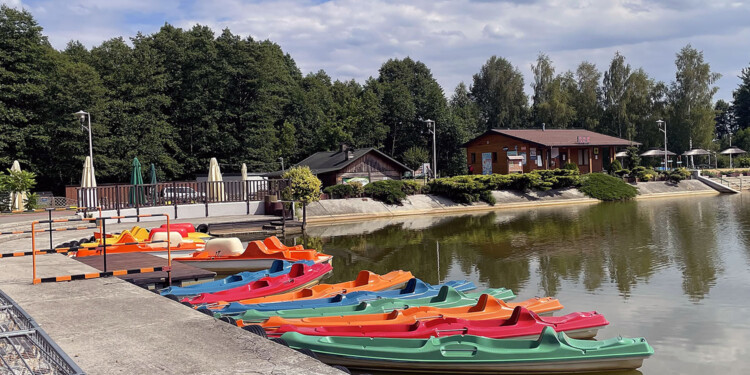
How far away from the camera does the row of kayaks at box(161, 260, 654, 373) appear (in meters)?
8.27

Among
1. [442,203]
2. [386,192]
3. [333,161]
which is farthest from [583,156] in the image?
[386,192]

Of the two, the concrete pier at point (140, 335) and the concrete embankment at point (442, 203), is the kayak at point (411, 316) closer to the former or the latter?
the concrete pier at point (140, 335)

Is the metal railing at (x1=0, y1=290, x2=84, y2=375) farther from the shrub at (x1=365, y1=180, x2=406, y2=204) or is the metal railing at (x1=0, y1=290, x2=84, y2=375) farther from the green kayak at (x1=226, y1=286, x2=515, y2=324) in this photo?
the shrub at (x1=365, y1=180, x2=406, y2=204)

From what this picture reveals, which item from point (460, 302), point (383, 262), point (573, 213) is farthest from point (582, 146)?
point (460, 302)

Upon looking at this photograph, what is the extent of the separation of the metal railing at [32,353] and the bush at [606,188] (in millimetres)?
43913

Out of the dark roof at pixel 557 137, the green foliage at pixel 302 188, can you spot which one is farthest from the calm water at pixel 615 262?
the dark roof at pixel 557 137

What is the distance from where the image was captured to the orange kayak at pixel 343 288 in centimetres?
1146

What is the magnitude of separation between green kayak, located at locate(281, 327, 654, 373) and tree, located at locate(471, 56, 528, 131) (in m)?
70.2

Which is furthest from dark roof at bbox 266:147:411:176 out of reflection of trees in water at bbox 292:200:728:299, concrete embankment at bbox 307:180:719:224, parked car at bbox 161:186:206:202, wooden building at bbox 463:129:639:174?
reflection of trees in water at bbox 292:200:728:299

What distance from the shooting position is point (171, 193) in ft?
114

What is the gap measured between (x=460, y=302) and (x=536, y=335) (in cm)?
209

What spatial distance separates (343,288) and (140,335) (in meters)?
5.45

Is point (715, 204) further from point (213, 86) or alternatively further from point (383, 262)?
point (213, 86)

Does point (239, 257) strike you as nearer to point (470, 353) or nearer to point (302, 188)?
point (470, 353)
